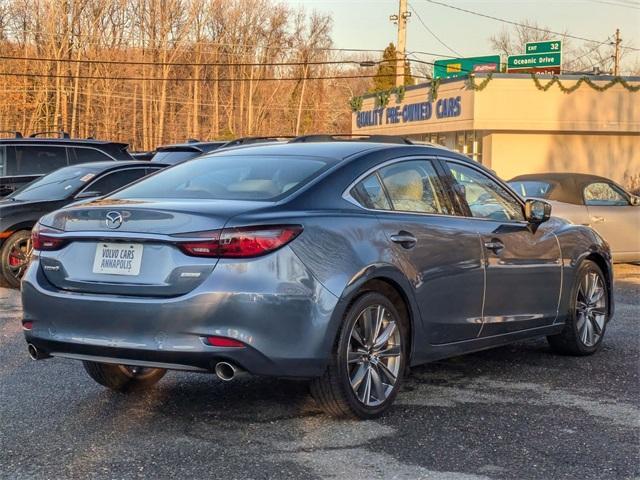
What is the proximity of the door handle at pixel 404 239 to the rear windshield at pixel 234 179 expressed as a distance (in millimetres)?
580

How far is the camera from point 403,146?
20.1 ft

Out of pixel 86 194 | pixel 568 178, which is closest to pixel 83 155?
pixel 86 194

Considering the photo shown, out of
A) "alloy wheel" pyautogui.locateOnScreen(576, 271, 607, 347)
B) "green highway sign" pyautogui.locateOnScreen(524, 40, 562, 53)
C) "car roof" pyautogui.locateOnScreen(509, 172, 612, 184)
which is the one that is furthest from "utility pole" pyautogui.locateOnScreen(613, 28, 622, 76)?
"alloy wheel" pyautogui.locateOnScreen(576, 271, 607, 347)

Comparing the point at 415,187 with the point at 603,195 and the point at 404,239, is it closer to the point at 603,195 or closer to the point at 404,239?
the point at 404,239

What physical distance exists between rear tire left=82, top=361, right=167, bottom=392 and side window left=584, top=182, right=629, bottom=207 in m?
8.69

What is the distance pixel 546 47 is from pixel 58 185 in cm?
3838

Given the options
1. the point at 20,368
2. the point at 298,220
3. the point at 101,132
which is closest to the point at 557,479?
the point at 298,220

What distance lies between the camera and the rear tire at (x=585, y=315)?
7.15 metres

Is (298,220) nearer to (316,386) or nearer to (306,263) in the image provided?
(306,263)

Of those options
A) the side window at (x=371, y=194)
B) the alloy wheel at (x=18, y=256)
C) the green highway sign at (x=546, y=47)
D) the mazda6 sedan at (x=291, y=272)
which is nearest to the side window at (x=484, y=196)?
the mazda6 sedan at (x=291, y=272)

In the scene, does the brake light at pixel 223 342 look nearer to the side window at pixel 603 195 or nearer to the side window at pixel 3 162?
the side window at pixel 603 195

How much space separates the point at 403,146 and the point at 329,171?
811mm

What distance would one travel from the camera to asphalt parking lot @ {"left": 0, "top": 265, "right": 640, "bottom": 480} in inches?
175

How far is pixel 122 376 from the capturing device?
6.06 metres
